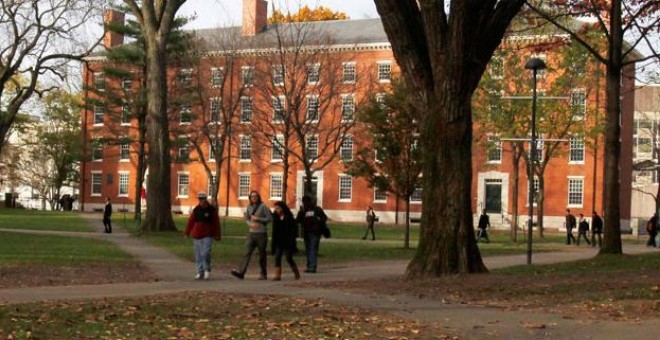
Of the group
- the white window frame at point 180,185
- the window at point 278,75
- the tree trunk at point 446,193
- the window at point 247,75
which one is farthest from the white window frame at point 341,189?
the tree trunk at point 446,193

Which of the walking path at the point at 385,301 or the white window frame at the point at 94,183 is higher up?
the white window frame at the point at 94,183

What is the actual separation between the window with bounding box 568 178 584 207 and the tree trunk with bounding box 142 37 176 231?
120 ft

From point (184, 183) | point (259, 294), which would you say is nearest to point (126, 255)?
point (259, 294)

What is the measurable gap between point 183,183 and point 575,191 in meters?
32.4

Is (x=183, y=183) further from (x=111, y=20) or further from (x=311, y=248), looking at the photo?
(x=311, y=248)

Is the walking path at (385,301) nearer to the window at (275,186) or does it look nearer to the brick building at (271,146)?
the brick building at (271,146)

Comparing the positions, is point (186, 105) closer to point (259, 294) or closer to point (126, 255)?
point (126, 255)

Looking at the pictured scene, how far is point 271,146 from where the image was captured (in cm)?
5900

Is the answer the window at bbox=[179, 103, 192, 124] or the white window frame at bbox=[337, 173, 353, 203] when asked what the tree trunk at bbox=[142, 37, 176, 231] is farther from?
the white window frame at bbox=[337, 173, 353, 203]

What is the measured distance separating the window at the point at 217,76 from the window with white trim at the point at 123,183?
74.3ft

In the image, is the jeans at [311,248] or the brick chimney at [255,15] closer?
the jeans at [311,248]

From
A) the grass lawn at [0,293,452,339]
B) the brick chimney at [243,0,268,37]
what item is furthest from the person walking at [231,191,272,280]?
the brick chimney at [243,0,268,37]

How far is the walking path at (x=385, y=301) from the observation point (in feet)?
36.2

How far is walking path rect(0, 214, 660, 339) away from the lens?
11.0 metres
